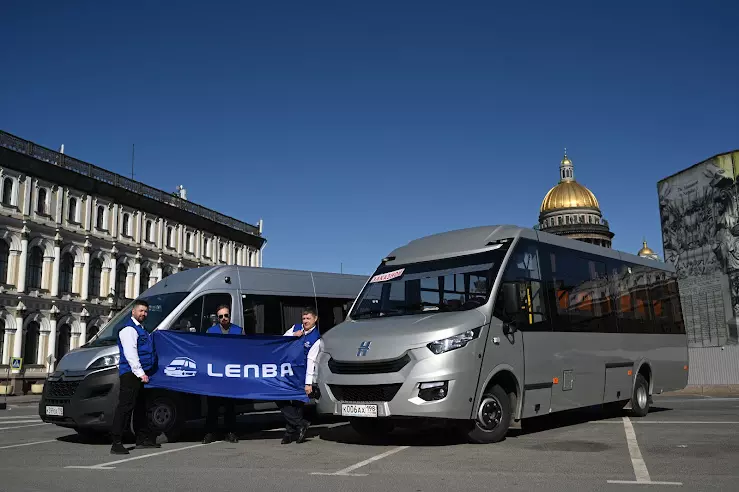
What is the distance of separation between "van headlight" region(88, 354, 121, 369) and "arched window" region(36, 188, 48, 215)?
36678 mm

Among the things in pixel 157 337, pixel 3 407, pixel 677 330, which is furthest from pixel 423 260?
pixel 3 407

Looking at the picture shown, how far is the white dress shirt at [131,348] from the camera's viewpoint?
30.5 feet

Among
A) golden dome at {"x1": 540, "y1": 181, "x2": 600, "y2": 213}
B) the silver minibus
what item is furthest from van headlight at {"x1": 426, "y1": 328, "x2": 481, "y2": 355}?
golden dome at {"x1": 540, "y1": 181, "x2": 600, "y2": 213}

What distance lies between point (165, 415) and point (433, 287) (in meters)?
4.12

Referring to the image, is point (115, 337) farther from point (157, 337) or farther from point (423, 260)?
point (423, 260)

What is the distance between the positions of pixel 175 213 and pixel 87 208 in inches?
373

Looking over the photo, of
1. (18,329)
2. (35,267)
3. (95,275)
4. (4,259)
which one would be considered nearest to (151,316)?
(4,259)

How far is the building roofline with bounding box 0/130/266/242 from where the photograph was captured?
4238cm

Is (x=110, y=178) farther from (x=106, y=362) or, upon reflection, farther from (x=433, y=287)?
(x=433, y=287)

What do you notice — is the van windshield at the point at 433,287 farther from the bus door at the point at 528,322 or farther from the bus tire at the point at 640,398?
the bus tire at the point at 640,398

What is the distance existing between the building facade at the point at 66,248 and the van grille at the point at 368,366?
1347 inches

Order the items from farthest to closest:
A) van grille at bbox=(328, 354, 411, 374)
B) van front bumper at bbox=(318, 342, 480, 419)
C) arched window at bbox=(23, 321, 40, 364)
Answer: arched window at bbox=(23, 321, 40, 364) → van grille at bbox=(328, 354, 411, 374) → van front bumper at bbox=(318, 342, 480, 419)

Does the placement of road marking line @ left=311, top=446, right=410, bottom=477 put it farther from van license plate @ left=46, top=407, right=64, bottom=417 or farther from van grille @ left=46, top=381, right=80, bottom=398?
van license plate @ left=46, top=407, right=64, bottom=417

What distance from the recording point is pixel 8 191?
4156 cm
